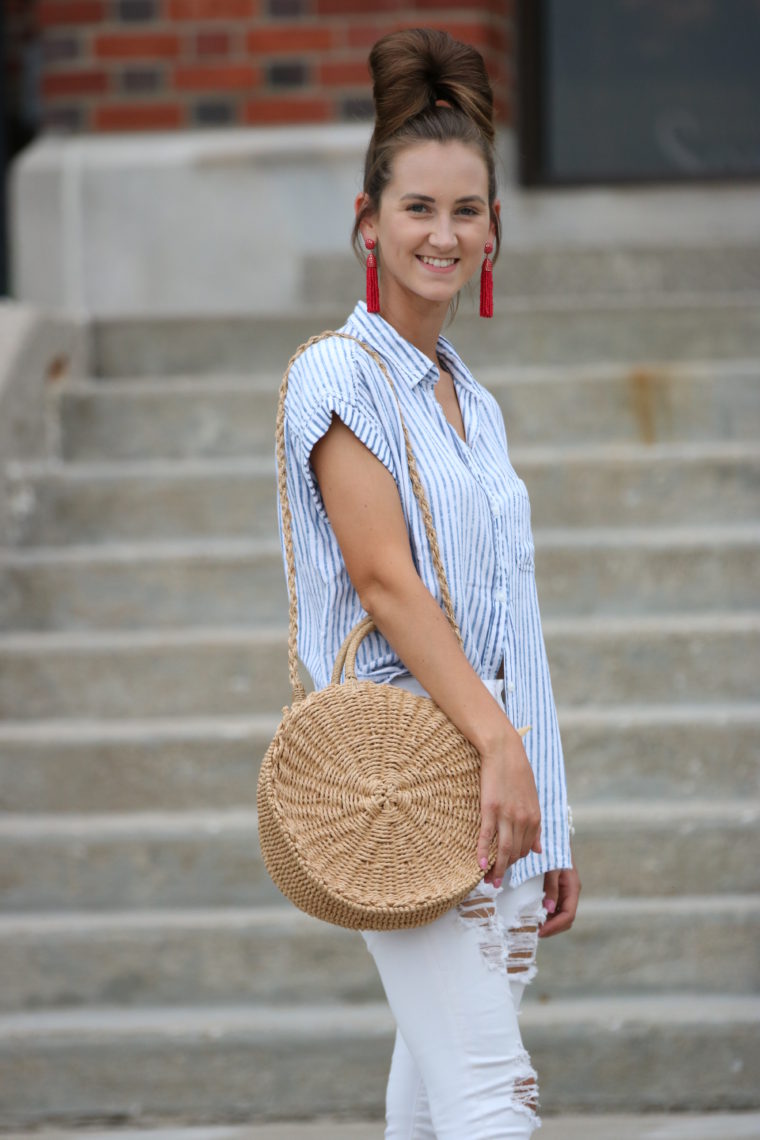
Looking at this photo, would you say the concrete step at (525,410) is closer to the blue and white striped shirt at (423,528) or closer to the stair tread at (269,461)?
the stair tread at (269,461)

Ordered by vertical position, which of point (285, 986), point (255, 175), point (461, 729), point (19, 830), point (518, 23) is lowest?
point (285, 986)

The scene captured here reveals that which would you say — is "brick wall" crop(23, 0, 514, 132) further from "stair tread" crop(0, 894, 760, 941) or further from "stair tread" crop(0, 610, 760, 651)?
"stair tread" crop(0, 894, 760, 941)

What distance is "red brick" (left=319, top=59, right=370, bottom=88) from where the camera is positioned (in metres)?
5.92

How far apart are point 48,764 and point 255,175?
2.81m

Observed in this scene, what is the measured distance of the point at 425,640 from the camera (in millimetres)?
2037

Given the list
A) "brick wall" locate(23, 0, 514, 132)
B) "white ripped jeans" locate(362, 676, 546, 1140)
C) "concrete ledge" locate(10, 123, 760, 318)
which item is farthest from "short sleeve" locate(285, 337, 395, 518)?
"brick wall" locate(23, 0, 514, 132)

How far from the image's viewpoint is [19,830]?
3.88m

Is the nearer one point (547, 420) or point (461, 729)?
point (461, 729)

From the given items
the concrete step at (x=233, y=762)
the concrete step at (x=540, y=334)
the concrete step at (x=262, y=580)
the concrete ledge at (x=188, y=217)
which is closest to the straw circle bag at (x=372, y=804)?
the concrete step at (x=233, y=762)

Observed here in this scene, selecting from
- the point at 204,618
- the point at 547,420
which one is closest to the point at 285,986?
the point at 204,618

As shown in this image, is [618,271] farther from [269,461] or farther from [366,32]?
[269,461]

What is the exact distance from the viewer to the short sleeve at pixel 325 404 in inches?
81.5

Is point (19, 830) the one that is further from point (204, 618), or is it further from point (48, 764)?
point (204, 618)

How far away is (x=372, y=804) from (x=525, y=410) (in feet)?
9.83
